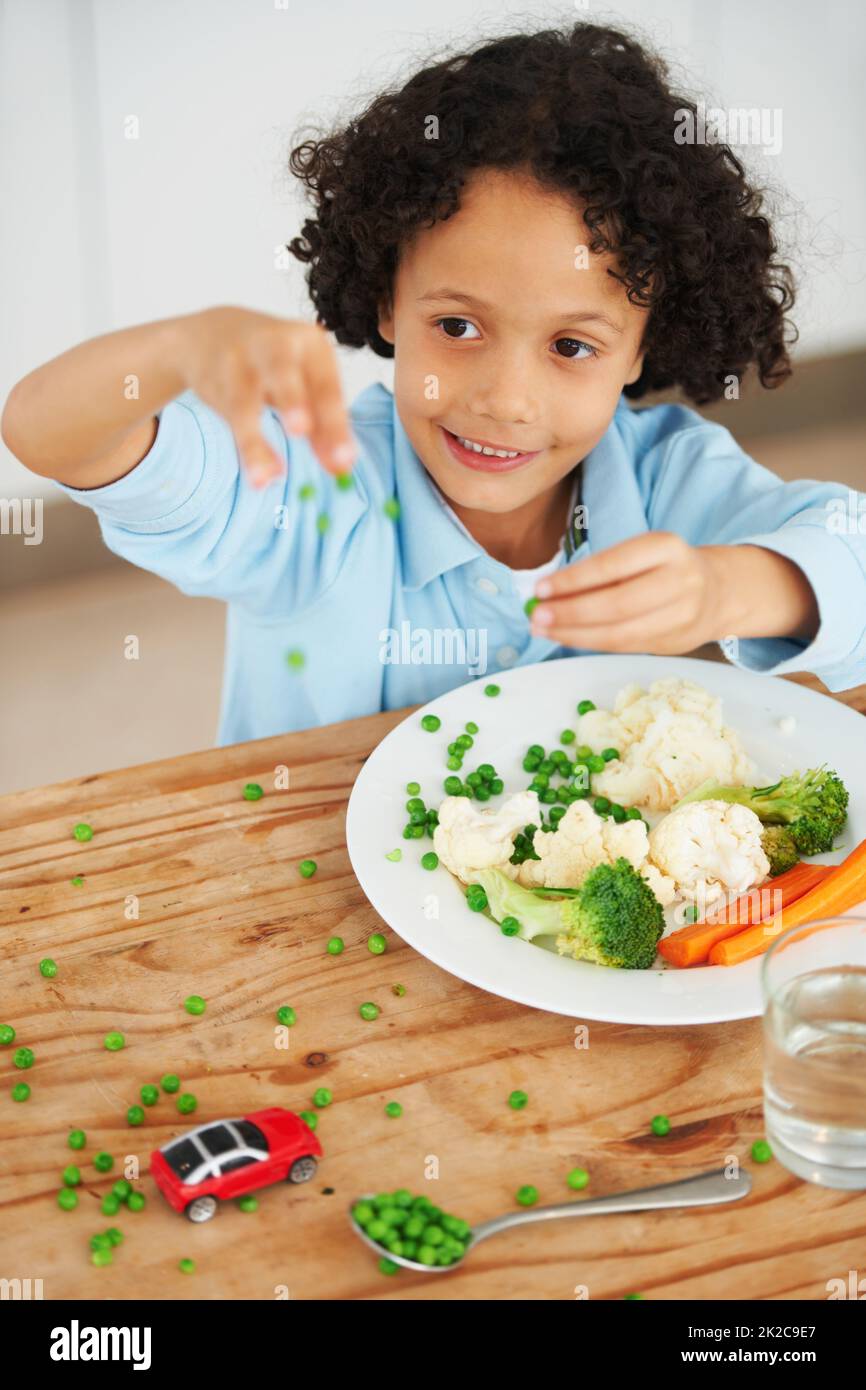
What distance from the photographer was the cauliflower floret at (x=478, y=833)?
138cm

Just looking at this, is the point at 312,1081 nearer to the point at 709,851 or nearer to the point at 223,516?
the point at 709,851

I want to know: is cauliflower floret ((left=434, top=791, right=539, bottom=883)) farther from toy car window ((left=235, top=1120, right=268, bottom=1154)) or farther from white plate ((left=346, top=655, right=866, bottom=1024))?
toy car window ((left=235, top=1120, right=268, bottom=1154))

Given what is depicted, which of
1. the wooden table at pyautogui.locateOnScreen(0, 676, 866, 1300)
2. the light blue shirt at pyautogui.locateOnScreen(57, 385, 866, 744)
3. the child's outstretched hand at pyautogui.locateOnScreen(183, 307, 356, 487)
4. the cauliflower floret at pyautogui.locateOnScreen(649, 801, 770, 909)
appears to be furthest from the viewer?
the light blue shirt at pyautogui.locateOnScreen(57, 385, 866, 744)

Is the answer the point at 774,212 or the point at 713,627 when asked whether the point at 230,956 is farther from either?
the point at 774,212

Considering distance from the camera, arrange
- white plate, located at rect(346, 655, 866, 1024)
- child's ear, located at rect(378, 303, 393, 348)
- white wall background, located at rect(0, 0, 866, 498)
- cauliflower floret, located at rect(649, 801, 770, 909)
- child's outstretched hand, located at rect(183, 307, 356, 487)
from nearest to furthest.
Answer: child's outstretched hand, located at rect(183, 307, 356, 487), white plate, located at rect(346, 655, 866, 1024), cauliflower floret, located at rect(649, 801, 770, 909), child's ear, located at rect(378, 303, 393, 348), white wall background, located at rect(0, 0, 866, 498)

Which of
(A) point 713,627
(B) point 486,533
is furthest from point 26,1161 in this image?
(B) point 486,533

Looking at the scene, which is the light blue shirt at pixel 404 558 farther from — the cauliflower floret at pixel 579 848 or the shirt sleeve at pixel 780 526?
the cauliflower floret at pixel 579 848

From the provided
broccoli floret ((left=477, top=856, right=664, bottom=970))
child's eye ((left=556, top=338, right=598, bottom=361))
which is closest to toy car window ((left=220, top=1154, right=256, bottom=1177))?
broccoli floret ((left=477, top=856, right=664, bottom=970))

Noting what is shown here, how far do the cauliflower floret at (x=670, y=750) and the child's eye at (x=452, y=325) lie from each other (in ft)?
1.69

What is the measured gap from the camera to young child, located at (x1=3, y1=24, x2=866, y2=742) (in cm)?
147

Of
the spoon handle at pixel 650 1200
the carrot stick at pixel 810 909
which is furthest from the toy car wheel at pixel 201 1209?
the carrot stick at pixel 810 909

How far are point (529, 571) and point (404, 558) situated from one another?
0.20m

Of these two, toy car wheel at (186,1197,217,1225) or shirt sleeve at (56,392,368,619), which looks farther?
shirt sleeve at (56,392,368,619)

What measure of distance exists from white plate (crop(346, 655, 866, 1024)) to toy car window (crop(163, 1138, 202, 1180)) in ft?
0.94
